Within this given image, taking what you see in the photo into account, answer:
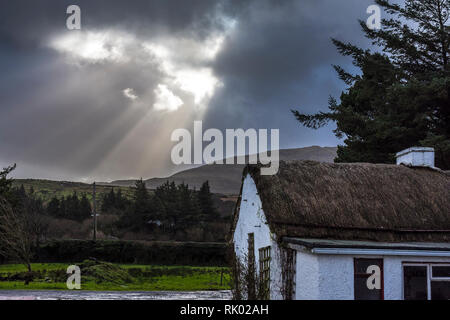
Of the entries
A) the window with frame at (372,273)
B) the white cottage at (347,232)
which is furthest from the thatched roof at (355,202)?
the window with frame at (372,273)

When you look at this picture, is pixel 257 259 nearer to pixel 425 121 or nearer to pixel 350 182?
pixel 350 182

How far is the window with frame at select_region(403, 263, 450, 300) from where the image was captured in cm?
1382


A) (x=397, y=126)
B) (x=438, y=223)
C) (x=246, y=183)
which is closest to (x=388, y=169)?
(x=438, y=223)

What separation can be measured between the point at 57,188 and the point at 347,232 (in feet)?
421

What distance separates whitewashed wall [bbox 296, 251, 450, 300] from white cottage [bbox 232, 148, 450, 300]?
24 millimetres

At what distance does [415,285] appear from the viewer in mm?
14602

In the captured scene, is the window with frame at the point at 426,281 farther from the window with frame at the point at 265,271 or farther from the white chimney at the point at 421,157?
the white chimney at the point at 421,157

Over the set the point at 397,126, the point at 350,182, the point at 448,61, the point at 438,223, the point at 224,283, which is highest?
the point at 448,61

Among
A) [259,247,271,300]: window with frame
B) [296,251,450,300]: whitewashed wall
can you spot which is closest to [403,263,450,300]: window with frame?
[296,251,450,300]: whitewashed wall

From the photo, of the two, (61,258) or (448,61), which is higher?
(448,61)

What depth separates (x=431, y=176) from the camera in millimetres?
19297

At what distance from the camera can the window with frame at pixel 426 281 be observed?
45.3 ft

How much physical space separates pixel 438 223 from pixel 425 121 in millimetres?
15420

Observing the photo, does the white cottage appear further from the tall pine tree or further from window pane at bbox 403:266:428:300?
the tall pine tree
